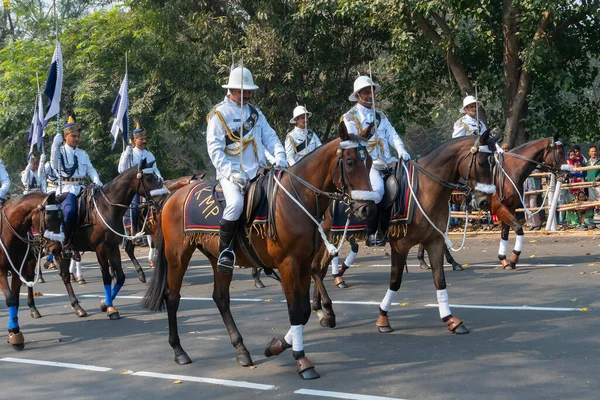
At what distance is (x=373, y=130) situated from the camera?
966 centimetres

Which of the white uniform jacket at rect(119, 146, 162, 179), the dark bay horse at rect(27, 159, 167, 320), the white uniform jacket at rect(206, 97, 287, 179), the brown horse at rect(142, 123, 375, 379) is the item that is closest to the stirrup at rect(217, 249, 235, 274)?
the brown horse at rect(142, 123, 375, 379)

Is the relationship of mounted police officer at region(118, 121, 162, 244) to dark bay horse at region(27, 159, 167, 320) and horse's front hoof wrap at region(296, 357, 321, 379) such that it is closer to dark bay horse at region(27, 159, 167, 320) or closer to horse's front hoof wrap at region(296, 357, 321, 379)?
dark bay horse at region(27, 159, 167, 320)

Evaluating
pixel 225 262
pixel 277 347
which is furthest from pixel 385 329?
pixel 225 262

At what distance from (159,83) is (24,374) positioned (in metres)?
20.8

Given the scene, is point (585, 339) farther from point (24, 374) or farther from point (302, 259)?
point (24, 374)

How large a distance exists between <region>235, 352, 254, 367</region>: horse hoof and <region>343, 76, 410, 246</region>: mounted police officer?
2383 mm

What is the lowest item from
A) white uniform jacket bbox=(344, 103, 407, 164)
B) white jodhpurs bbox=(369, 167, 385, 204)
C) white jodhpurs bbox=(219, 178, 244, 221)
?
white jodhpurs bbox=(219, 178, 244, 221)

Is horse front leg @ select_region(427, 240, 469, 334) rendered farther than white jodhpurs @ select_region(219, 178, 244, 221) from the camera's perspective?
Yes

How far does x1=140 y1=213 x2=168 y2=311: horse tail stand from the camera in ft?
27.5

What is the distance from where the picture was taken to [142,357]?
27.7ft

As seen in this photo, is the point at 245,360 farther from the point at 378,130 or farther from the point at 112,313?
the point at 112,313

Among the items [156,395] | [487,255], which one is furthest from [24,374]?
[487,255]

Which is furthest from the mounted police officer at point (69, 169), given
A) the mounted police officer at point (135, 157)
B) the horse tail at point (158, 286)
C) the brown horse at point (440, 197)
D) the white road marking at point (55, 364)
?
the brown horse at point (440, 197)

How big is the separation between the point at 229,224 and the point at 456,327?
116 inches
